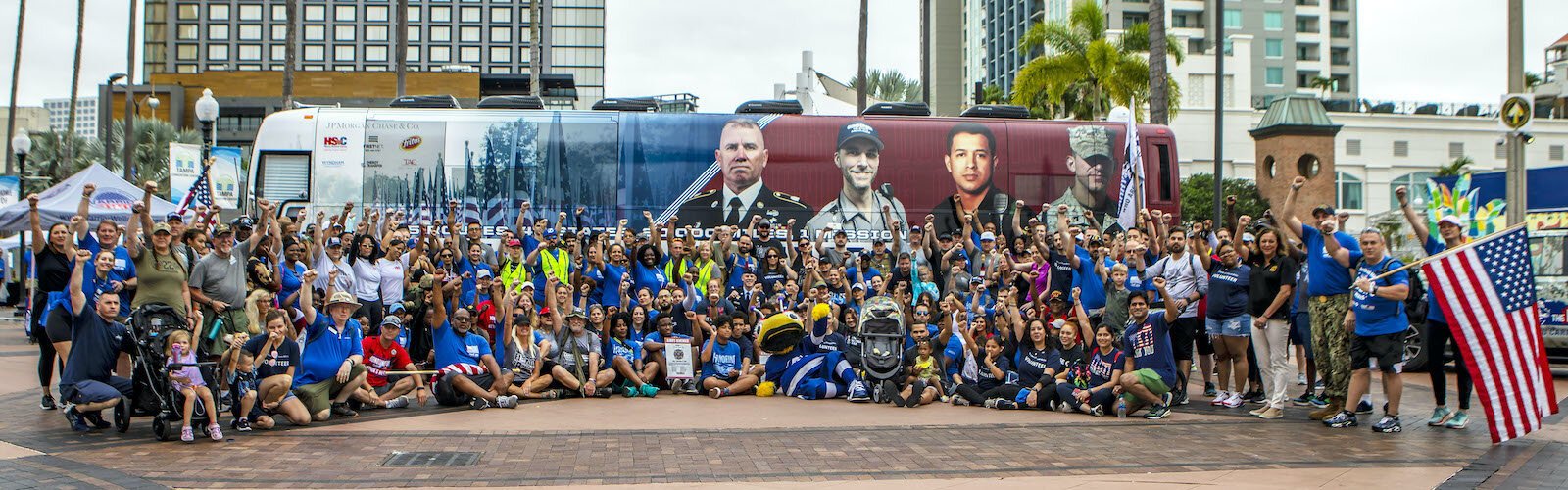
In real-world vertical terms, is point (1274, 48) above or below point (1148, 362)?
above

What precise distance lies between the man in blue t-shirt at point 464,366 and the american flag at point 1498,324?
778cm

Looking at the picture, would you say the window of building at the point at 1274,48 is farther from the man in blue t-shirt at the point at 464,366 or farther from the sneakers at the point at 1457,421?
the man in blue t-shirt at the point at 464,366

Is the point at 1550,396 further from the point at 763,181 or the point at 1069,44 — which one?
the point at 1069,44

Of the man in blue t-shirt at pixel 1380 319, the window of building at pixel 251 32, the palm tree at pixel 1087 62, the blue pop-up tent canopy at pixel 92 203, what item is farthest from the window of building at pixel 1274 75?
the window of building at pixel 251 32

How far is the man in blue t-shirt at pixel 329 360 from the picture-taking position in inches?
408

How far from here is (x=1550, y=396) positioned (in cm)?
923

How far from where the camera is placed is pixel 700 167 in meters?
18.4

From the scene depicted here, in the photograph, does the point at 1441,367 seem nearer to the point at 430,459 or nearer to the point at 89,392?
the point at 430,459

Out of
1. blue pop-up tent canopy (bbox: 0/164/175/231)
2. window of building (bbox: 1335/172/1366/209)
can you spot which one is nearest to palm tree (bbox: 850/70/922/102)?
window of building (bbox: 1335/172/1366/209)

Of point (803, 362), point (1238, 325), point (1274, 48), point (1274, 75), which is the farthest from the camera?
point (1274, 75)

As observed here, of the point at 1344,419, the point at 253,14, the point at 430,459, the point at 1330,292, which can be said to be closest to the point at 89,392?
the point at 430,459

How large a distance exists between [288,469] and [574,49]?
113358mm

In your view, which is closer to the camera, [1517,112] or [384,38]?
[1517,112]

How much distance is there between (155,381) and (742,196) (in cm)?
1015
